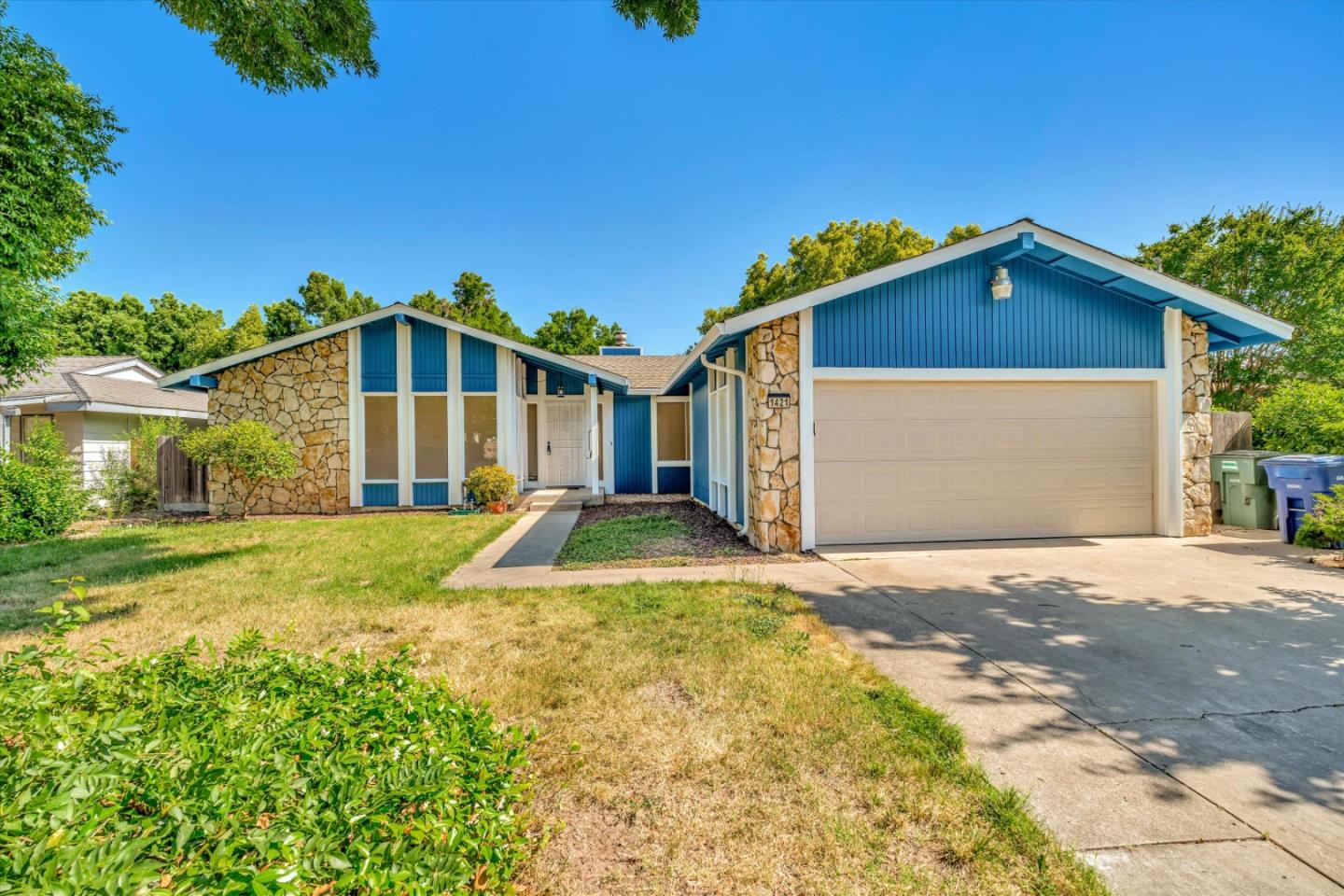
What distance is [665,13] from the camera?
5305mm

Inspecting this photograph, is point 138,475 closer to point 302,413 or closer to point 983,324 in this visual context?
point 302,413

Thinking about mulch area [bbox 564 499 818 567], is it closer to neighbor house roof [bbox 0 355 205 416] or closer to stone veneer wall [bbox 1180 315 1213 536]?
stone veneer wall [bbox 1180 315 1213 536]

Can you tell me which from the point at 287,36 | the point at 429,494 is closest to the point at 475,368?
the point at 429,494

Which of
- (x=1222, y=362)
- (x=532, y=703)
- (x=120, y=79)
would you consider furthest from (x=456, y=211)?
(x=1222, y=362)

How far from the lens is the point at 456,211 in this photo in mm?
17625

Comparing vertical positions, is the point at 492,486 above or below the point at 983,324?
below

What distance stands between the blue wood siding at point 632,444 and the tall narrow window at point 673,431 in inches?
13.5

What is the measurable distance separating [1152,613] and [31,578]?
11165mm

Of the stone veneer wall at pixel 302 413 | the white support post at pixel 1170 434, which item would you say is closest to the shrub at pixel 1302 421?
the white support post at pixel 1170 434

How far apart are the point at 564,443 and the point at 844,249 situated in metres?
15.6

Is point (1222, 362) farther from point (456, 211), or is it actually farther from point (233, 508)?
point (233, 508)

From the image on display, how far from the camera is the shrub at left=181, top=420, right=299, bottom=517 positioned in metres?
10.3

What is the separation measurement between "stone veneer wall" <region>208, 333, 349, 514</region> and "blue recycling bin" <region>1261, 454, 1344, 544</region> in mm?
15328

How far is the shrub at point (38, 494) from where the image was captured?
8.70m
